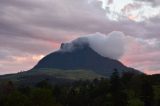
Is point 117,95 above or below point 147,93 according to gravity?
below

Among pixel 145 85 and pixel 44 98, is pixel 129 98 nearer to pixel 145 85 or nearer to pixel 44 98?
pixel 145 85

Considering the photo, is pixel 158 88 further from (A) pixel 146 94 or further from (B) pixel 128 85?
(B) pixel 128 85

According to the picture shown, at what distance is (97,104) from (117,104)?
2766 centimetres

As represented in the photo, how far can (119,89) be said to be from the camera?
179250 millimetres

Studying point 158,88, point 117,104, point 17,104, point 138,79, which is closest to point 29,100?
point 17,104

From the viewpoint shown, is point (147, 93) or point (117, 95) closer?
point (117, 95)

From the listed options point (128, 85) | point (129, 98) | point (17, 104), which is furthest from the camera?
point (128, 85)

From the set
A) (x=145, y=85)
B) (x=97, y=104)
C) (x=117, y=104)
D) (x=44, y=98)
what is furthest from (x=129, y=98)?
(x=44, y=98)

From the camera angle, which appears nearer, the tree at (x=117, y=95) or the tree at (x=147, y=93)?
the tree at (x=117, y=95)

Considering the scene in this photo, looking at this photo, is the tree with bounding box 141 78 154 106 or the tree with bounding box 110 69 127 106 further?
the tree with bounding box 141 78 154 106

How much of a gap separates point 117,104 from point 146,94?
712 inches

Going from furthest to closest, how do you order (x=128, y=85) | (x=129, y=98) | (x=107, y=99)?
(x=128, y=85) < (x=107, y=99) < (x=129, y=98)

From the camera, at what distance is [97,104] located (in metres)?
194

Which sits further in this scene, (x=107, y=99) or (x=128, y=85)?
(x=128, y=85)
